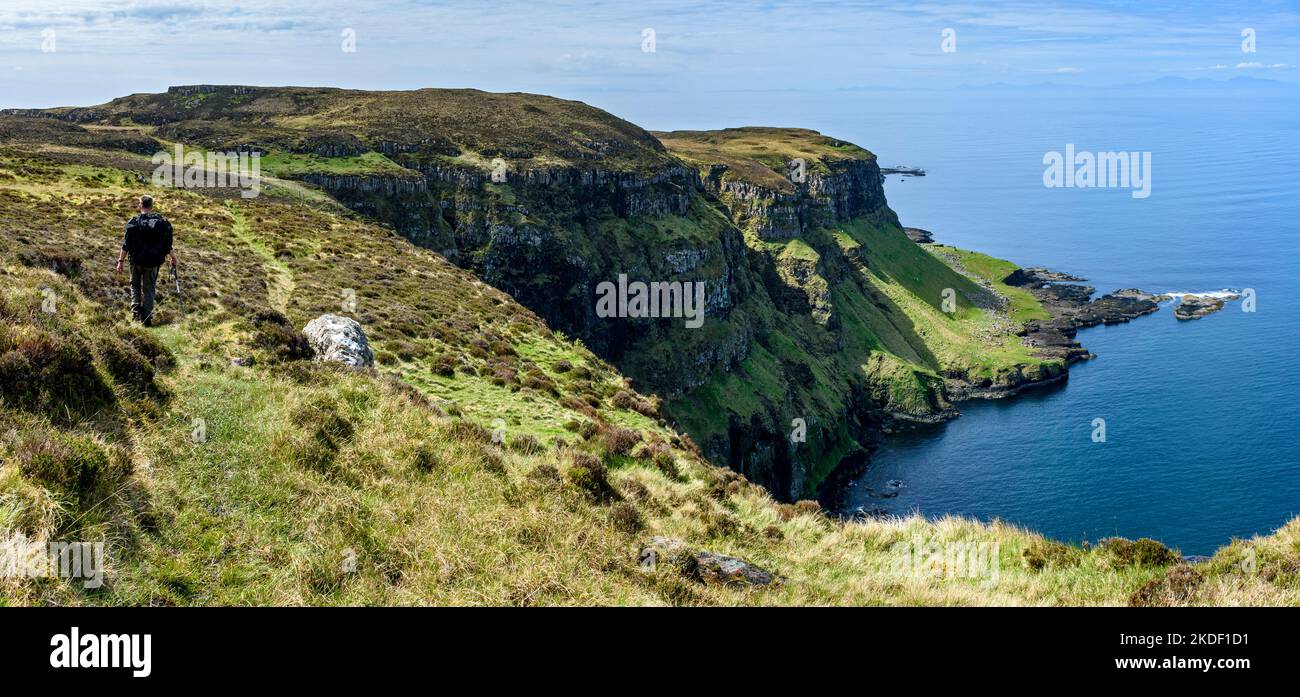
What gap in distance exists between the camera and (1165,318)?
565 ft

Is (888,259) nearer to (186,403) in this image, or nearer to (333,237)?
(333,237)

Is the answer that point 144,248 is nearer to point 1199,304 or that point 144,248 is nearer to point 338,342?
point 338,342

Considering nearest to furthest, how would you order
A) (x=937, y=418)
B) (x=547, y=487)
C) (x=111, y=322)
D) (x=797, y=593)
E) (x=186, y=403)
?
1. (x=797, y=593)
2. (x=186, y=403)
3. (x=547, y=487)
4. (x=111, y=322)
5. (x=937, y=418)

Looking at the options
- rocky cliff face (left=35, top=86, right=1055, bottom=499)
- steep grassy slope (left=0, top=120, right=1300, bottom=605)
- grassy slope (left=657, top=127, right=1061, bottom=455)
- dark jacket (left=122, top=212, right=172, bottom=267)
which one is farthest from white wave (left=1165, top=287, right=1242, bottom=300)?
dark jacket (left=122, top=212, right=172, bottom=267)

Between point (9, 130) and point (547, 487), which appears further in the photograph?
point (9, 130)

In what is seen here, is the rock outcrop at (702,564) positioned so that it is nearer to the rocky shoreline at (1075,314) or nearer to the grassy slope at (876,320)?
the grassy slope at (876,320)

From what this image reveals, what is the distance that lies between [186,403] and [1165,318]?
20385cm

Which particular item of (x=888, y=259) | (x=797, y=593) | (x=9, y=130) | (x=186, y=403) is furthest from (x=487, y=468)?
(x=888, y=259)

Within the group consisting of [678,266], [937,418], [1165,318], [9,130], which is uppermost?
[9,130]

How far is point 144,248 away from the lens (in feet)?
65.3
